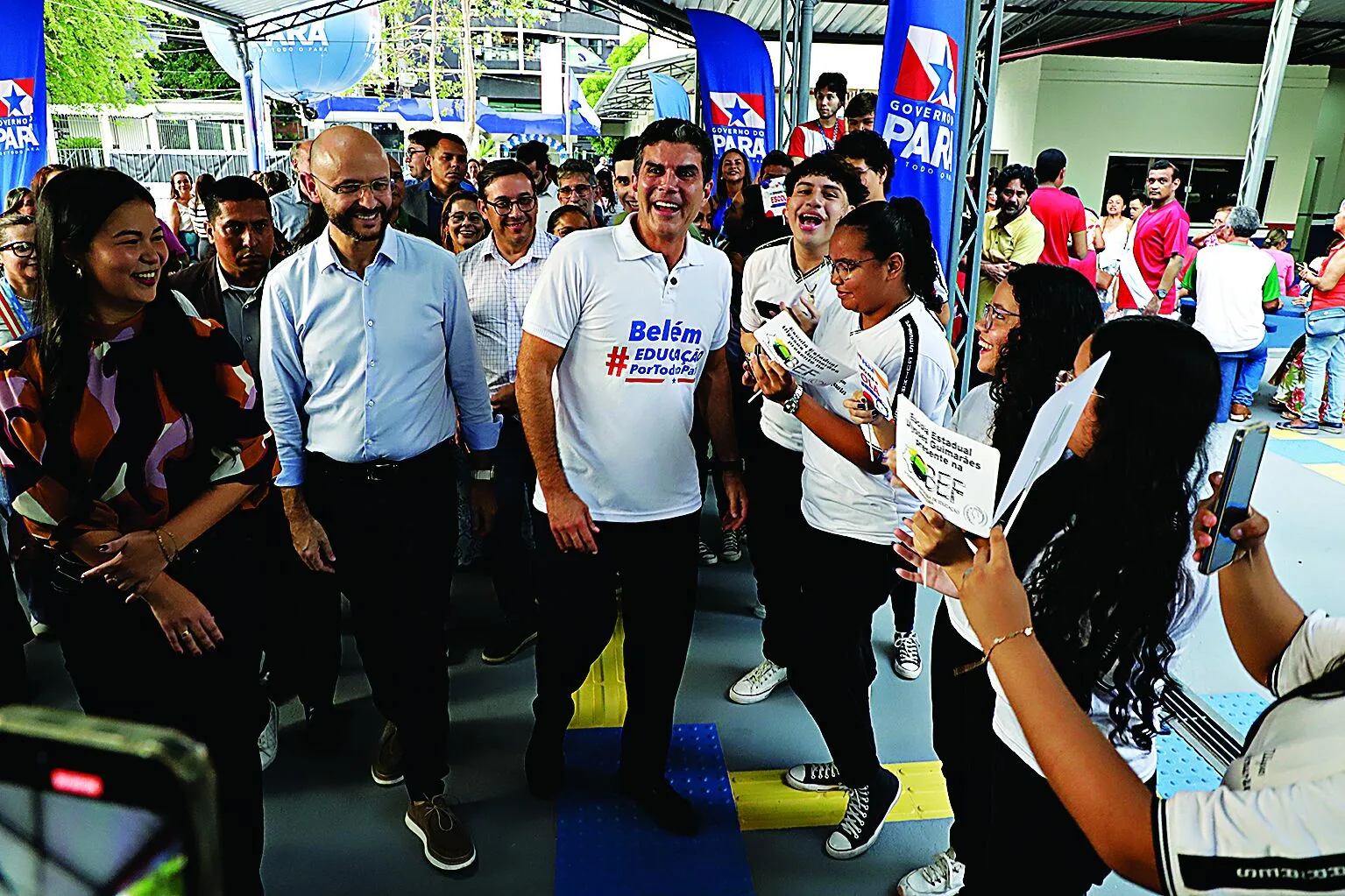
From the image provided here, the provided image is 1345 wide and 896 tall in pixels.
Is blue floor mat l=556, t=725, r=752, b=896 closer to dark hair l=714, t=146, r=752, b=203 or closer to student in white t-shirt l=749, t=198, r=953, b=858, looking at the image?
student in white t-shirt l=749, t=198, r=953, b=858

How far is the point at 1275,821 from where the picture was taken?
870 mm

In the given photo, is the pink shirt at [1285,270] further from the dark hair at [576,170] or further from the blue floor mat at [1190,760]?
the dark hair at [576,170]

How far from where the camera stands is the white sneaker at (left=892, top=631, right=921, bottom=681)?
3.35 m

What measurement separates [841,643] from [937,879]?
0.66 m

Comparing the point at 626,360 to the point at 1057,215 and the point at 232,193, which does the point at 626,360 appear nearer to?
the point at 232,193

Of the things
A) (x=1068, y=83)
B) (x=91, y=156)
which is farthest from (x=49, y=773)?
(x=91, y=156)

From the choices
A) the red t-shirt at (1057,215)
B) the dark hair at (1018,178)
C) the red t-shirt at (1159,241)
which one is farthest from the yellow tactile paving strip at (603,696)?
the red t-shirt at (1159,241)

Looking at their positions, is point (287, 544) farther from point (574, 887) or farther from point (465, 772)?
point (574, 887)

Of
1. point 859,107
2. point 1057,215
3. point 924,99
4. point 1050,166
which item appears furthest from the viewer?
point 1050,166

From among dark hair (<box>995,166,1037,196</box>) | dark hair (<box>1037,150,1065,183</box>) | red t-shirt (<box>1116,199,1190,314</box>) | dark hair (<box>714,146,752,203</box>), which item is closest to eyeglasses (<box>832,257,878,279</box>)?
dark hair (<box>714,146,752,203</box>)

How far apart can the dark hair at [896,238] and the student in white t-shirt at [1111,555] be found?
821 millimetres

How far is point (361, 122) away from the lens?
25.3 m

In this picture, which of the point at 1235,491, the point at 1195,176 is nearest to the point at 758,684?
the point at 1235,491

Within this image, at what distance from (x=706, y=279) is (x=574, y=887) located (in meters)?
1.72
